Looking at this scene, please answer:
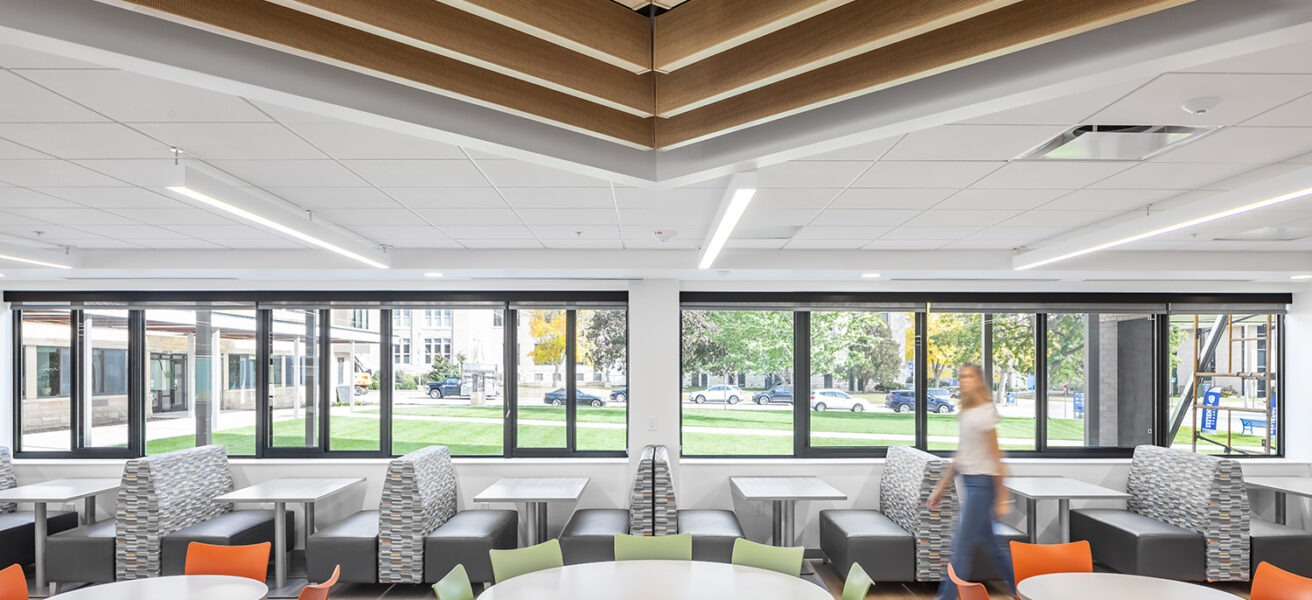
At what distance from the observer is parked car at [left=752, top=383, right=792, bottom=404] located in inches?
292

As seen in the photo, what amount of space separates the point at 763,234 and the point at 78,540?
5.65 meters

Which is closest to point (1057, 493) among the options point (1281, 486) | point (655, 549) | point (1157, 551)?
point (1157, 551)

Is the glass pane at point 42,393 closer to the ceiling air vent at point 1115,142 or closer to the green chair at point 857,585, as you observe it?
the green chair at point 857,585

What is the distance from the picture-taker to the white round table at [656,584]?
11.1ft

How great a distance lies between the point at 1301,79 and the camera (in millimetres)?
2273

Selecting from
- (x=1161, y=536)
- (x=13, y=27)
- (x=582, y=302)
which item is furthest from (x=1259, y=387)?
(x=13, y=27)

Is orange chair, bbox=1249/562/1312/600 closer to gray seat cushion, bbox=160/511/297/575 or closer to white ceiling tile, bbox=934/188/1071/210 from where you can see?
white ceiling tile, bbox=934/188/1071/210

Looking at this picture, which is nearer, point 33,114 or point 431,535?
point 33,114

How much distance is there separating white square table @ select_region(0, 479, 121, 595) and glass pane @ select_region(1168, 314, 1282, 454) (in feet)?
32.1

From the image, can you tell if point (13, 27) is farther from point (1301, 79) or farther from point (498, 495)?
point (498, 495)

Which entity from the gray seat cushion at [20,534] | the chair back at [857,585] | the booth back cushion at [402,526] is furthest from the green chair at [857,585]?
the gray seat cushion at [20,534]

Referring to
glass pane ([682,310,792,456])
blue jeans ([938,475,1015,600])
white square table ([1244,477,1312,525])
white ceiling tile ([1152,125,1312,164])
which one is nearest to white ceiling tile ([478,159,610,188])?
white ceiling tile ([1152,125,1312,164])

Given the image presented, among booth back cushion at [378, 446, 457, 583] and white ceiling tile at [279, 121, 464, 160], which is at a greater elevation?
white ceiling tile at [279, 121, 464, 160]

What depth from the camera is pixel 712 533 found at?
5730 millimetres
